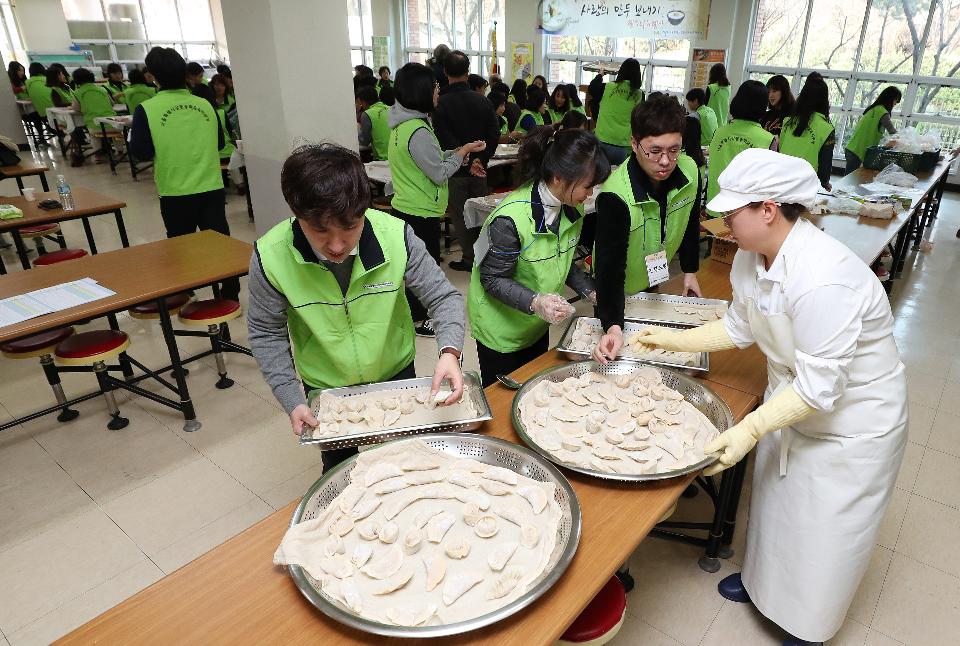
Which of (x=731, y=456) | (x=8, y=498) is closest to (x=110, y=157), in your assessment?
(x=8, y=498)

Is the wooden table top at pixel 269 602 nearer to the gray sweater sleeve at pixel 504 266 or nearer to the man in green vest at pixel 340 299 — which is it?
the man in green vest at pixel 340 299

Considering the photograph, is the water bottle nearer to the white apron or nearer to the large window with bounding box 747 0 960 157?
the white apron

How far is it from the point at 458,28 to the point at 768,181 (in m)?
12.5

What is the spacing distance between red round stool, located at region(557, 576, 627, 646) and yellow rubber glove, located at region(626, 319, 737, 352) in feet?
2.46

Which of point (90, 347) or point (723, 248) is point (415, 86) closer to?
point (723, 248)

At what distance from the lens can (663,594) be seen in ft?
6.92

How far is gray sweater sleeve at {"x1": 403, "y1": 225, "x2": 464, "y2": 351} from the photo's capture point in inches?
66.2

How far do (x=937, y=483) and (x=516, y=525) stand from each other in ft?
8.09

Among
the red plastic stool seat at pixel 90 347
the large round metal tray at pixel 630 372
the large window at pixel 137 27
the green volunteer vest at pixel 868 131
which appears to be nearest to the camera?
the large round metal tray at pixel 630 372

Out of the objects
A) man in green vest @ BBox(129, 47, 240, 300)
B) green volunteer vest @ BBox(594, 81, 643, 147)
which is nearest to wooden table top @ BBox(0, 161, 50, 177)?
man in green vest @ BBox(129, 47, 240, 300)

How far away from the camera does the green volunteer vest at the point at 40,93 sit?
9188mm

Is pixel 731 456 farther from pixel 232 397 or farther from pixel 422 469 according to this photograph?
pixel 232 397

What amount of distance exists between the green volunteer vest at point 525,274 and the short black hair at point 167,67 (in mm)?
2756

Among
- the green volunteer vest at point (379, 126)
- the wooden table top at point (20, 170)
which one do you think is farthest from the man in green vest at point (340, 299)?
the green volunteer vest at point (379, 126)
